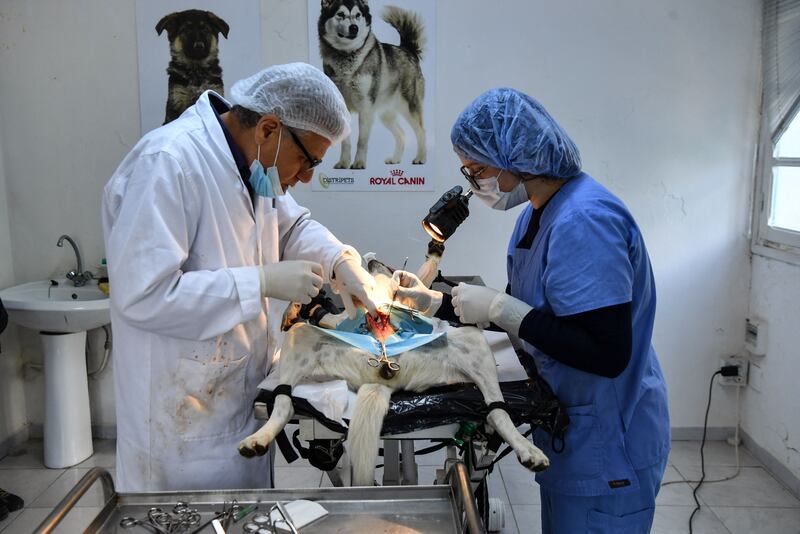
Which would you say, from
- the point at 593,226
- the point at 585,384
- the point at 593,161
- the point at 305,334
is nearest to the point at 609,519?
the point at 585,384

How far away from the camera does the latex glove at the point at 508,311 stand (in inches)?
61.0

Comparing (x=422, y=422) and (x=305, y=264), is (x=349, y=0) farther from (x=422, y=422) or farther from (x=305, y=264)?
(x=422, y=422)

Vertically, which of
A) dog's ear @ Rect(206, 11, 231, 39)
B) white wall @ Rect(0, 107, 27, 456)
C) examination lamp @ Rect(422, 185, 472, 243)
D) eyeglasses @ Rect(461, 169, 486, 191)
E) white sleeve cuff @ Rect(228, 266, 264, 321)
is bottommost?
white wall @ Rect(0, 107, 27, 456)

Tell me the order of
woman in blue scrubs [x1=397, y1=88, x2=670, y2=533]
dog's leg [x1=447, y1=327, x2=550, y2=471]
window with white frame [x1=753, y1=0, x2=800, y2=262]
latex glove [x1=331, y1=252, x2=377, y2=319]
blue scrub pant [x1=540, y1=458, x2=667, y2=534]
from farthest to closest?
1. window with white frame [x1=753, y1=0, x2=800, y2=262]
2. latex glove [x1=331, y1=252, x2=377, y2=319]
3. blue scrub pant [x1=540, y1=458, x2=667, y2=534]
4. woman in blue scrubs [x1=397, y1=88, x2=670, y2=533]
5. dog's leg [x1=447, y1=327, x2=550, y2=471]

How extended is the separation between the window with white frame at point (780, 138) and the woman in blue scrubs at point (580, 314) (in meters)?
1.92

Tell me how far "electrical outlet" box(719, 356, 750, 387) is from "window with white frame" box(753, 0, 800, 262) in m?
0.60

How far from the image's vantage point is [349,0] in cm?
313

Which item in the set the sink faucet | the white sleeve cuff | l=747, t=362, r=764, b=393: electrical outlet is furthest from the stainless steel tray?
l=747, t=362, r=764, b=393: electrical outlet

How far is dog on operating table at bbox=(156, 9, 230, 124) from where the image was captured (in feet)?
10.4

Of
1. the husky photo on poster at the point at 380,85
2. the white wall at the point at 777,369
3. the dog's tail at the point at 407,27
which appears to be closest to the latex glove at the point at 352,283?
the husky photo on poster at the point at 380,85

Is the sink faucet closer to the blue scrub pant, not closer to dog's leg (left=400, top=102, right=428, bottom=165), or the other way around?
dog's leg (left=400, top=102, right=428, bottom=165)

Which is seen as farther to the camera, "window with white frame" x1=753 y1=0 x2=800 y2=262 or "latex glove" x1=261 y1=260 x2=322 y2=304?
"window with white frame" x1=753 y1=0 x2=800 y2=262

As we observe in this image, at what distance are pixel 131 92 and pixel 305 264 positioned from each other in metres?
2.23

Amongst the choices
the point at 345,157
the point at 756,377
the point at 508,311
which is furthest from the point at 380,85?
the point at 756,377
